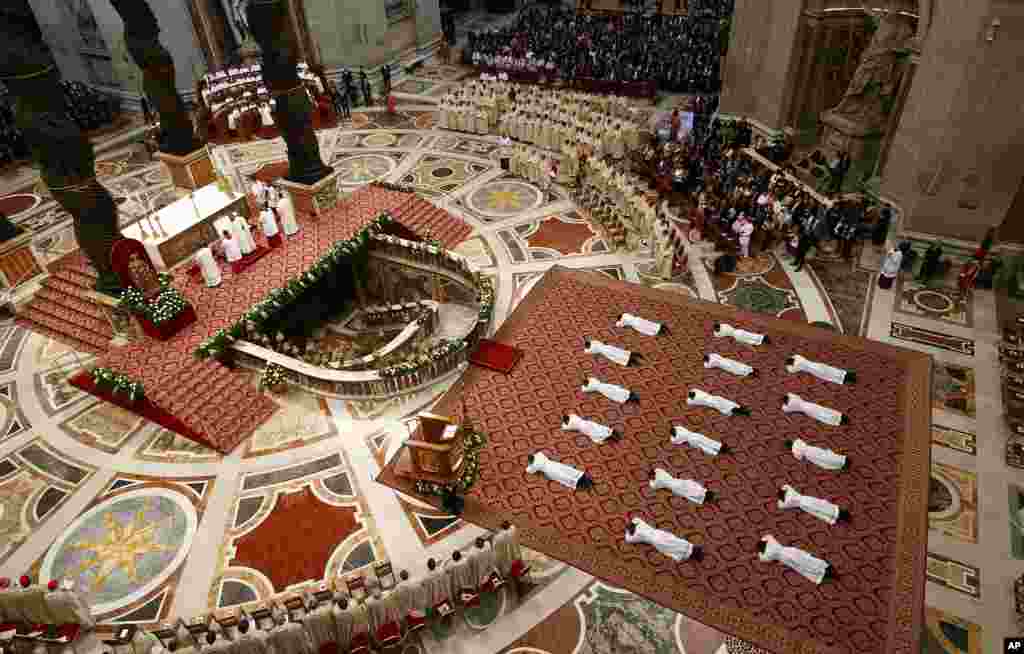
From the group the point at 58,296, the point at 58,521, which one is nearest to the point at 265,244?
the point at 58,296

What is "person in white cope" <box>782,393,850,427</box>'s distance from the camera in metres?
10.9

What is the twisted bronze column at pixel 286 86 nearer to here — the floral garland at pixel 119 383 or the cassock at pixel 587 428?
the floral garland at pixel 119 383

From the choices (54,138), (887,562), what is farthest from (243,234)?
(887,562)

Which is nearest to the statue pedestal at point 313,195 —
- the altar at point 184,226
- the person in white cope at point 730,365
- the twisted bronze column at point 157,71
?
the altar at point 184,226

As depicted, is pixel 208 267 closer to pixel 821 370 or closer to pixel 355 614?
pixel 355 614

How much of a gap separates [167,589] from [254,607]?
1.39m

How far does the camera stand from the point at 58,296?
13625mm

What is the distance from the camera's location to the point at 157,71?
1470 centimetres

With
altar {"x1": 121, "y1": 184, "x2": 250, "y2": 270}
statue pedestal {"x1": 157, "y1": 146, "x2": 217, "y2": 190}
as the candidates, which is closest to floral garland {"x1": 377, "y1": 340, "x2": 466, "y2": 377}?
altar {"x1": 121, "y1": 184, "x2": 250, "y2": 270}

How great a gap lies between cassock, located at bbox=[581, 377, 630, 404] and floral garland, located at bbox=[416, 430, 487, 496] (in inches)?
98.9

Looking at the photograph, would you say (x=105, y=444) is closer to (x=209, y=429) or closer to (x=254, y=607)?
(x=209, y=429)

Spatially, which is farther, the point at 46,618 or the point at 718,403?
the point at 718,403

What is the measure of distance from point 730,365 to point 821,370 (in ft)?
5.30

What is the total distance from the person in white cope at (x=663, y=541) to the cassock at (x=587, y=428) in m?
1.85
